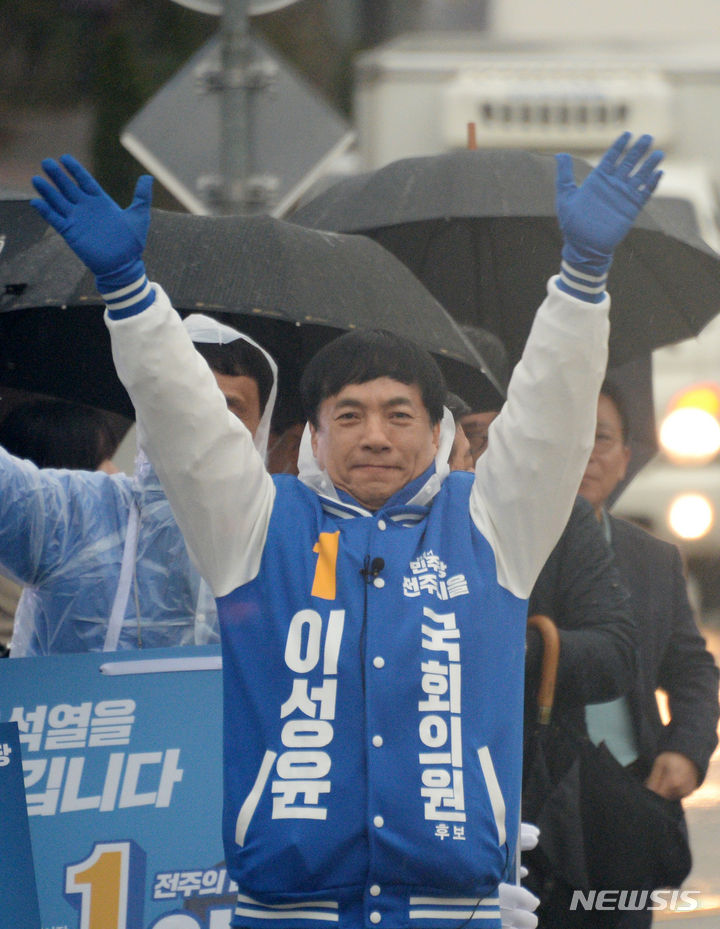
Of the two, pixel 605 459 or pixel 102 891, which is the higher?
pixel 605 459

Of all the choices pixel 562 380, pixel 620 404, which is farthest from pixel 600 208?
pixel 620 404

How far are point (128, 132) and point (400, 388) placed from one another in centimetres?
278

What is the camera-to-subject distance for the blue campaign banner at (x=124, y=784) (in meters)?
3.35

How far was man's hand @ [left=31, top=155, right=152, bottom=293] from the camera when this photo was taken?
2.69m

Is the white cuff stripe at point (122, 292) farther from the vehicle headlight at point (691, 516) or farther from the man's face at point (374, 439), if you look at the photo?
the vehicle headlight at point (691, 516)

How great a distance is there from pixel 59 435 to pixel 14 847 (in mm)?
1545

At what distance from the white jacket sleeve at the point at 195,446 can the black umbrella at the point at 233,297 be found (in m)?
1.15

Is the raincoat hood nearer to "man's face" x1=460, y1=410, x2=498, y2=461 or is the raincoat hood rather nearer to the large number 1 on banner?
"man's face" x1=460, y1=410, x2=498, y2=461

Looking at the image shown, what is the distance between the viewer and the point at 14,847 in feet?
10.4

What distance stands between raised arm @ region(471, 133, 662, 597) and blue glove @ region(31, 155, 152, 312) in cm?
68

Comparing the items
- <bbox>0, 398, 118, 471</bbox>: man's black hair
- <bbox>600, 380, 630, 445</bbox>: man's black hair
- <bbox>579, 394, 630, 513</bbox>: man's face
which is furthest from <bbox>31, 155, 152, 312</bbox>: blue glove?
<bbox>600, 380, 630, 445</bbox>: man's black hair

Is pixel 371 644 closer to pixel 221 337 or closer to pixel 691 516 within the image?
pixel 221 337

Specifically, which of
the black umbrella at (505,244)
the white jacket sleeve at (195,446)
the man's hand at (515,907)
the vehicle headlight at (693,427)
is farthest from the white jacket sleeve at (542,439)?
the vehicle headlight at (693,427)

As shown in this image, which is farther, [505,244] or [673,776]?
[505,244]
